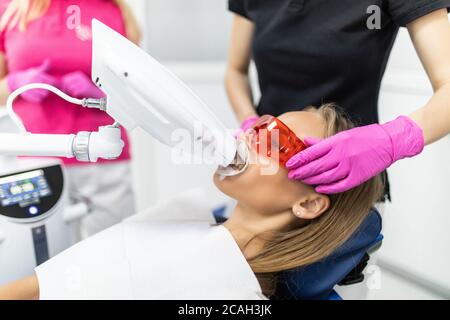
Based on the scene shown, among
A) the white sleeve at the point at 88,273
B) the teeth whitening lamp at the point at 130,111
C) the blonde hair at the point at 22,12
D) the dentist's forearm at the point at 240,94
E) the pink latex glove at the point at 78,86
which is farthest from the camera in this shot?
the dentist's forearm at the point at 240,94

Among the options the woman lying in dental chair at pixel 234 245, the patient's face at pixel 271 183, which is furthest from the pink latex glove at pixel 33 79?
the patient's face at pixel 271 183

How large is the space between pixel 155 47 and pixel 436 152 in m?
1.19

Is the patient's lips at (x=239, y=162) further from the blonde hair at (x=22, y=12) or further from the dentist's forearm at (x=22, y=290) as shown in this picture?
the blonde hair at (x=22, y=12)

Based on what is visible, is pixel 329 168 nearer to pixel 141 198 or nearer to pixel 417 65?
pixel 417 65

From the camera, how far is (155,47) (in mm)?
1768

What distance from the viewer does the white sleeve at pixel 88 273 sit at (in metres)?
0.77

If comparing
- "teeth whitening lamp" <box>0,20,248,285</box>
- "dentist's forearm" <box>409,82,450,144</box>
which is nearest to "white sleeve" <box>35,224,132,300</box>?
"teeth whitening lamp" <box>0,20,248,285</box>

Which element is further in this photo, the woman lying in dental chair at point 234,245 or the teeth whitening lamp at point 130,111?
the woman lying in dental chair at point 234,245

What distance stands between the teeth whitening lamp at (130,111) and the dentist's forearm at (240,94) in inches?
16.8

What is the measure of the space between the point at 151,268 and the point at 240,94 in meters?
0.57

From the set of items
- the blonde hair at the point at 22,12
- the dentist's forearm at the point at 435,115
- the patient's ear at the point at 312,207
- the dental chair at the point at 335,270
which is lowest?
the dental chair at the point at 335,270

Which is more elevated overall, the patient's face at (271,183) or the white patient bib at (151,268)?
the patient's face at (271,183)

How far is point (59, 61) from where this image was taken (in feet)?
3.66

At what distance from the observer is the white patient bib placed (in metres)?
0.78
